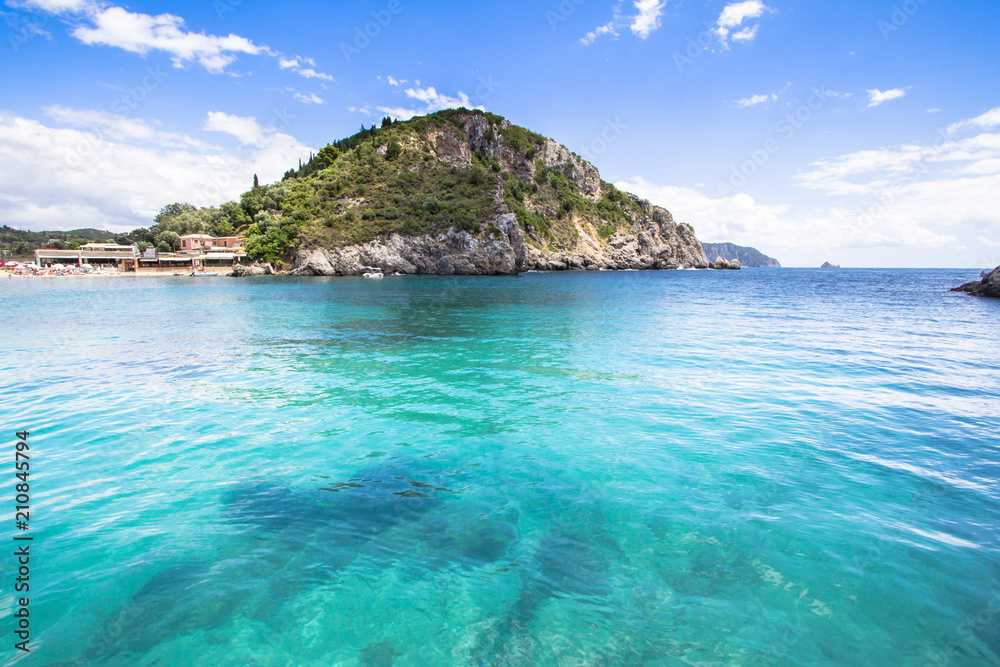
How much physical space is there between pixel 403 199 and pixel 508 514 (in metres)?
95.3

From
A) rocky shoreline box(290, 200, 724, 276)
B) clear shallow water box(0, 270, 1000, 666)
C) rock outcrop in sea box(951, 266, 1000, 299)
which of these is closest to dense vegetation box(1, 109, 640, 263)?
rocky shoreline box(290, 200, 724, 276)

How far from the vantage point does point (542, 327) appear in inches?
919

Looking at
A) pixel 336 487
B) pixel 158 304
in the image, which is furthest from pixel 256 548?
pixel 158 304

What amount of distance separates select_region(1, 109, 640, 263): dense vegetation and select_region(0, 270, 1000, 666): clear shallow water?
3106 inches

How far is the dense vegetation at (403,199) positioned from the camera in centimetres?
8738

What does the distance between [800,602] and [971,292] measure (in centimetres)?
6104

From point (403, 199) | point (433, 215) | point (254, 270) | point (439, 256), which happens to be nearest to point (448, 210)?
point (433, 215)

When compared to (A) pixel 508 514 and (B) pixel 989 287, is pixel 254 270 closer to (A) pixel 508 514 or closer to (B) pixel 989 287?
(A) pixel 508 514

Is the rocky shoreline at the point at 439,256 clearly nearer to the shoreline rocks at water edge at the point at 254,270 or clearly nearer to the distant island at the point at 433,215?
the distant island at the point at 433,215

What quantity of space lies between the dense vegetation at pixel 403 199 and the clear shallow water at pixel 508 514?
78895 millimetres

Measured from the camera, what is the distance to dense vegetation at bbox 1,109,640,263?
87.4 m

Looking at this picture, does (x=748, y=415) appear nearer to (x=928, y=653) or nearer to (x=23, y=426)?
(x=928, y=653)

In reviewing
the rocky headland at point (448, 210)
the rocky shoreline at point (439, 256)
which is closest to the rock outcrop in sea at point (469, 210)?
the rocky shoreline at point (439, 256)

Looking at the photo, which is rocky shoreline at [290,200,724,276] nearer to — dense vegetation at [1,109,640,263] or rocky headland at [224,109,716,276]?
rocky headland at [224,109,716,276]
